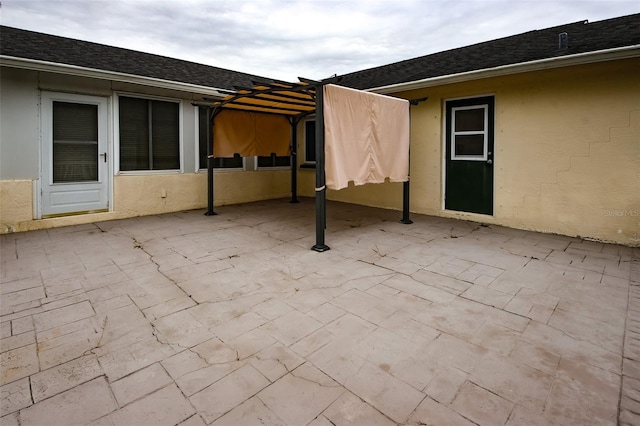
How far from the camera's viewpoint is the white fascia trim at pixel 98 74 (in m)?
4.45

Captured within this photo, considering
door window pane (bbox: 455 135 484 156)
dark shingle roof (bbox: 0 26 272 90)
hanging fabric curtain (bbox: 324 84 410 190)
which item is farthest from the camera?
door window pane (bbox: 455 135 484 156)

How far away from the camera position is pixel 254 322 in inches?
91.7

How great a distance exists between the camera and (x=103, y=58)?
599 centimetres

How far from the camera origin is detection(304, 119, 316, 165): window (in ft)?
28.7

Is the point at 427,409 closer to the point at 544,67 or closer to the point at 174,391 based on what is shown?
the point at 174,391

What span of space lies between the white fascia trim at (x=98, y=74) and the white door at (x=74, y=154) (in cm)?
60

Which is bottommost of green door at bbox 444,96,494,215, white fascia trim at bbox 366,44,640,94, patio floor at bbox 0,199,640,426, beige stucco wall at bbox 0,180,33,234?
patio floor at bbox 0,199,640,426

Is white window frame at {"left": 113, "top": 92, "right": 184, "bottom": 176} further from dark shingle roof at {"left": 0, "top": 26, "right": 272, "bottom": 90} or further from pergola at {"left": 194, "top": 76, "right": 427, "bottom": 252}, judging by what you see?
pergola at {"left": 194, "top": 76, "right": 427, "bottom": 252}

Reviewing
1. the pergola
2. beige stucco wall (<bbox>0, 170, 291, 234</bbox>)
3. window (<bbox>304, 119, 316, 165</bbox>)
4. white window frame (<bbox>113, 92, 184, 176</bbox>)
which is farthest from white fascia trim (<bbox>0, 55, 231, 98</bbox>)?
window (<bbox>304, 119, 316, 165</bbox>)

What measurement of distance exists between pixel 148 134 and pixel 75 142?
3.86 ft

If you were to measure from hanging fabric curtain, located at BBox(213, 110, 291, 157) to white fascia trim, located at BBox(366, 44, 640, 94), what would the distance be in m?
2.80

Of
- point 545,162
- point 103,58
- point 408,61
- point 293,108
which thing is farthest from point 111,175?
point 545,162

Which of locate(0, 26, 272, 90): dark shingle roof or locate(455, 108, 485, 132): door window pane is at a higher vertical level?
locate(0, 26, 272, 90): dark shingle roof

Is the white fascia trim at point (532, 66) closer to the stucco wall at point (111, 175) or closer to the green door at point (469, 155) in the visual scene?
the green door at point (469, 155)
